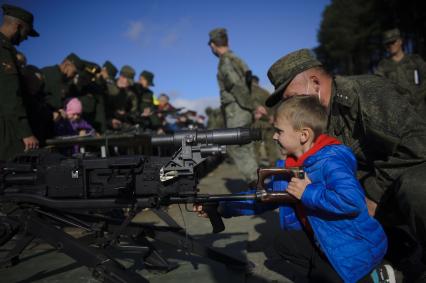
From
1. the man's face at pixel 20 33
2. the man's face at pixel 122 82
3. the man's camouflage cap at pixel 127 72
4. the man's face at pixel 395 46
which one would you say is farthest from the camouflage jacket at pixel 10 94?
the man's face at pixel 395 46

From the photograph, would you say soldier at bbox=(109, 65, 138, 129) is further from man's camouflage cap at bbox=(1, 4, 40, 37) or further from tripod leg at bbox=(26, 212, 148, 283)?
tripod leg at bbox=(26, 212, 148, 283)

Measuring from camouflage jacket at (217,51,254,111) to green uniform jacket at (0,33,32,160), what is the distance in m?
3.34

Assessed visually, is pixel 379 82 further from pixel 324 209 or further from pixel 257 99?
pixel 257 99

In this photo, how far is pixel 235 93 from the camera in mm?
6125

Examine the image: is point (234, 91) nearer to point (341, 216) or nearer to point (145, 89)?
point (341, 216)

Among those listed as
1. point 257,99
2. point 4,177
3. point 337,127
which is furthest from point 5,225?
point 257,99

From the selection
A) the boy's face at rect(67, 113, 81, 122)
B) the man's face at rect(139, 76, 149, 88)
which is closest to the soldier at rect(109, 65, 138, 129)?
the man's face at rect(139, 76, 149, 88)

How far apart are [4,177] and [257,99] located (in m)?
4.89

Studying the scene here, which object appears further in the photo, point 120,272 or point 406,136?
point 406,136

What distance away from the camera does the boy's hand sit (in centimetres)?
208

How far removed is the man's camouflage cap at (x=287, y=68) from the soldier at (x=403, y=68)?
13.6ft

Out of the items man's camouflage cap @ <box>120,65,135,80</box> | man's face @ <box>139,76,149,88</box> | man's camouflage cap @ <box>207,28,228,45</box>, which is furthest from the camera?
man's face @ <box>139,76,149,88</box>

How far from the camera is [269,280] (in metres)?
2.78

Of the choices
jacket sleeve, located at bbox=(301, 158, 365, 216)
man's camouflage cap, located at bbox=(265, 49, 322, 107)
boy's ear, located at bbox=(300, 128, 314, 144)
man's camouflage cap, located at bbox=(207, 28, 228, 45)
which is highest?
man's camouflage cap, located at bbox=(207, 28, 228, 45)
